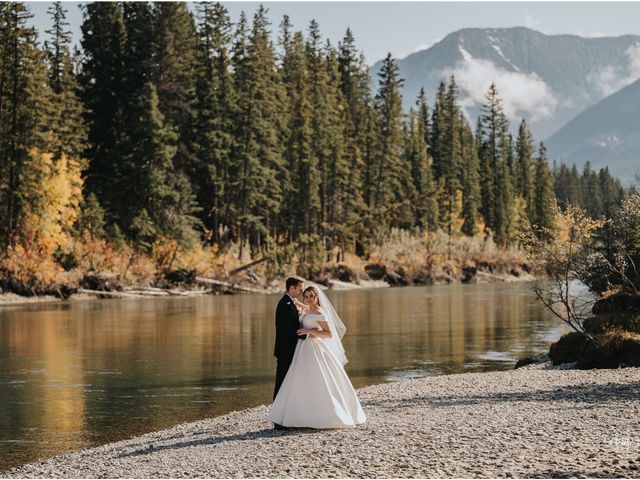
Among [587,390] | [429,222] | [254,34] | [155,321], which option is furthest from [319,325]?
[429,222]

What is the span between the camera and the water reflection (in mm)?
17391

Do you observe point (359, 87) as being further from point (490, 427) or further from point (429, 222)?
point (490, 427)

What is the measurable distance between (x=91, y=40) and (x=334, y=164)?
939 inches

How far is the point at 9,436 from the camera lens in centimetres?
1570

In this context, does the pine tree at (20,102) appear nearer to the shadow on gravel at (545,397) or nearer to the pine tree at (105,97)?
the pine tree at (105,97)

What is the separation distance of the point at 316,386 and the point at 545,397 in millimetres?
4956

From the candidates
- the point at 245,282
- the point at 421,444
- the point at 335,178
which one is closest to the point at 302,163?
the point at 335,178

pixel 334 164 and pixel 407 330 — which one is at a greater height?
pixel 334 164

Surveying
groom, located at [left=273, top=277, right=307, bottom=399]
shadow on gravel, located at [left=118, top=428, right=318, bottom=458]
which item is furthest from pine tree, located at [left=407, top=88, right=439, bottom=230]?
shadow on gravel, located at [left=118, top=428, right=318, bottom=458]

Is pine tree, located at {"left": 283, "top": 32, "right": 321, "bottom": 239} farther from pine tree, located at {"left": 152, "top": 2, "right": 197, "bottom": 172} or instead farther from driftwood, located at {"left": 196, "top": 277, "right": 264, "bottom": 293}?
driftwood, located at {"left": 196, "top": 277, "right": 264, "bottom": 293}

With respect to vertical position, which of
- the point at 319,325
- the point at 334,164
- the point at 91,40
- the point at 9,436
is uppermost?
the point at 91,40

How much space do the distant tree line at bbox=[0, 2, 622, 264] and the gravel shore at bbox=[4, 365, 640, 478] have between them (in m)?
33.6

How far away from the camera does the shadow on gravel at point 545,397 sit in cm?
1580

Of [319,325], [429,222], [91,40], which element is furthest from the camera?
[429,222]
